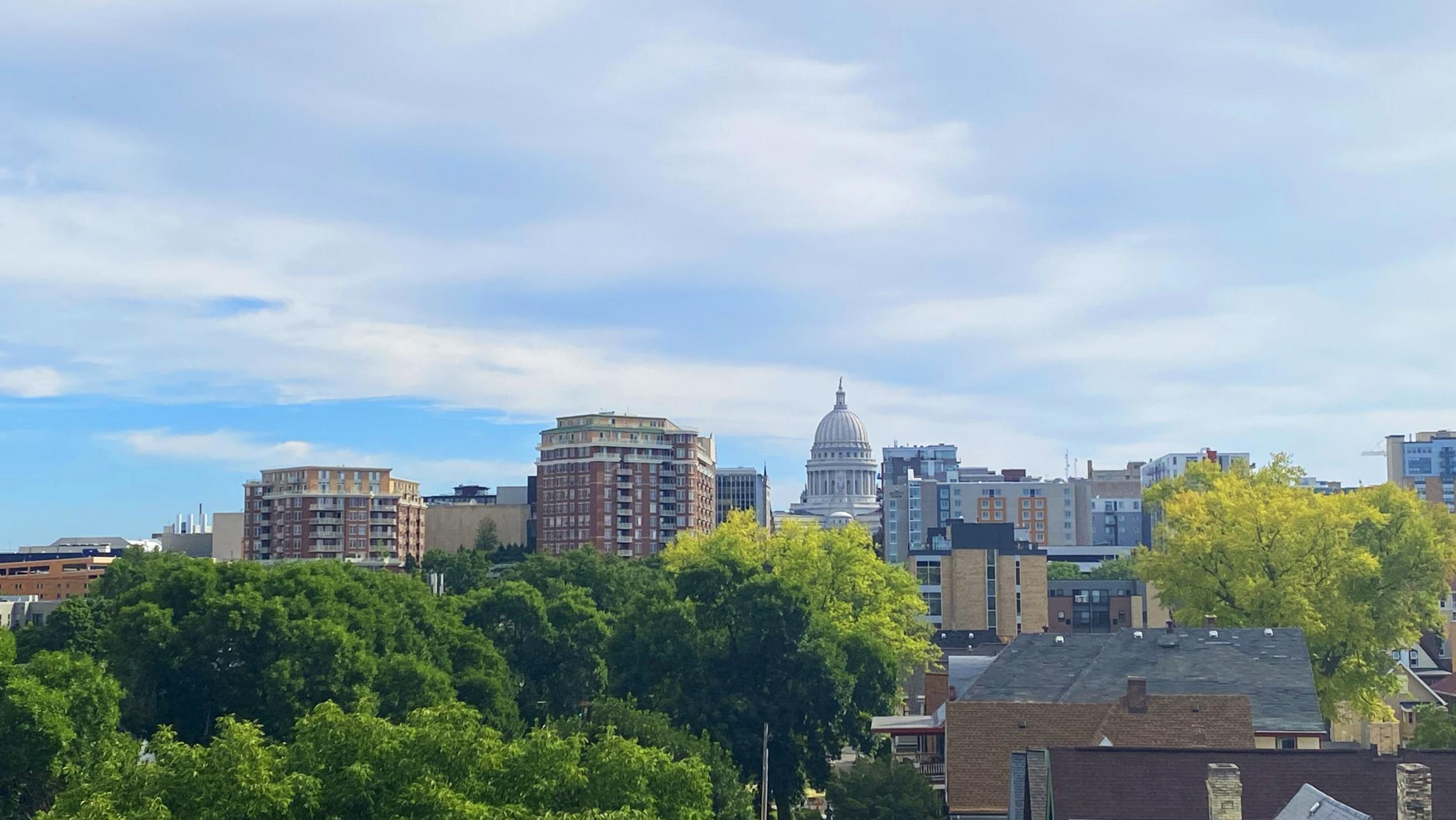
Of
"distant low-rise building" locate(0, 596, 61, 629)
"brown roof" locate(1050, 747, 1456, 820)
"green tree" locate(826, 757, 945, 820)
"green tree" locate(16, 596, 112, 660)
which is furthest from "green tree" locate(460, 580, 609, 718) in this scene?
"distant low-rise building" locate(0, 596, 61, 629)

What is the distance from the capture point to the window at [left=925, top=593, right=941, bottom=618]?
422 feet

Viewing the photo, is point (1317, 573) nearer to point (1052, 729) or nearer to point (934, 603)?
point (1052, 729)

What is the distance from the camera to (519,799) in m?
32.4

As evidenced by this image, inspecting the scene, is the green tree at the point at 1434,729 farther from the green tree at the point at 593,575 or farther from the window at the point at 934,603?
the window at the point at 934,603

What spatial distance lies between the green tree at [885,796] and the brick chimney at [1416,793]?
1910 cm

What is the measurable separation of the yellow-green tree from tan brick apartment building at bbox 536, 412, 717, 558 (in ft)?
374

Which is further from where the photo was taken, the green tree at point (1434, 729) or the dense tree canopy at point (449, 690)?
the green tree at point (1434, 729)

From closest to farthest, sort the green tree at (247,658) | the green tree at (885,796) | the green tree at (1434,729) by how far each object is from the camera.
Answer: the green tree at (885,796) < the green tree at (247,658) < the green tree at (1434,729)

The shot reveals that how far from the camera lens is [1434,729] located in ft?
217

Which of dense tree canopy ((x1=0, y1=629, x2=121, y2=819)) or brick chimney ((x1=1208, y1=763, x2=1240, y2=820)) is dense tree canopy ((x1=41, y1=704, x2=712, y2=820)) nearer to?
brick chimney ((x1=1208, y1=763, x2=1240, y2=820))

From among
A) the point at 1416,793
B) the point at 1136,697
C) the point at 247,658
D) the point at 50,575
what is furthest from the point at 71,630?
the point at 50,575

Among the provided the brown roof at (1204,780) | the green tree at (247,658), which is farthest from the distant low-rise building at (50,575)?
the brown roof at (1204,780)

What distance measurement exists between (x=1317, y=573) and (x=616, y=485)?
125018mm

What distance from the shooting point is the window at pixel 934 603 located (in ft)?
422
